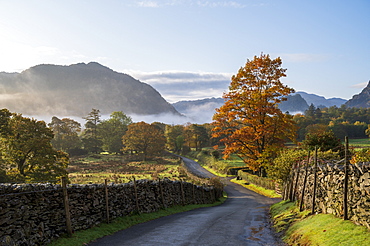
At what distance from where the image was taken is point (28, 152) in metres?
35.8

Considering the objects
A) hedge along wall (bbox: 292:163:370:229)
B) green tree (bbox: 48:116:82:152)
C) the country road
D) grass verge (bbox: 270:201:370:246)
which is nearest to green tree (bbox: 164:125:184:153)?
green tree (bbox: 48:116:82:152)

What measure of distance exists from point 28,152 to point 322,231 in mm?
33388

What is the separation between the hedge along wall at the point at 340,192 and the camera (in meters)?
10.7

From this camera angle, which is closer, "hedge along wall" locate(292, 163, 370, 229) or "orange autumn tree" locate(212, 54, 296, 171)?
"hedge along wall" locate(292, 163, 370, 229)

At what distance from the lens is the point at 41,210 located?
11.8 metres

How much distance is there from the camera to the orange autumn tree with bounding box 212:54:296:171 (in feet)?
133

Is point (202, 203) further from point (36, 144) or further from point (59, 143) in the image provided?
point (59, 143)

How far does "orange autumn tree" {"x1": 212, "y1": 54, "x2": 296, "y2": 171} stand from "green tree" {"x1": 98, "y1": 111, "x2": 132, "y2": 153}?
254 feet

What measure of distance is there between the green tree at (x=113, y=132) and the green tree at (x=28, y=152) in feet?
250

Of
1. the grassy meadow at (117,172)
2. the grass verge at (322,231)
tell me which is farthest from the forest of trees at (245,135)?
the grass verge at (322,231)

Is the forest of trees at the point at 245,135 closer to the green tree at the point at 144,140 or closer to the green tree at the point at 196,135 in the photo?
the green tree at the point at 144,140

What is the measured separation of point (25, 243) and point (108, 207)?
5.80 metres

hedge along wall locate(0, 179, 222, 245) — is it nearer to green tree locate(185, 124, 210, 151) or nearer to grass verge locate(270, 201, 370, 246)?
grass verge locate(270, 201, 370, 246)

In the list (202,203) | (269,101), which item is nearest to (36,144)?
(202,203)
